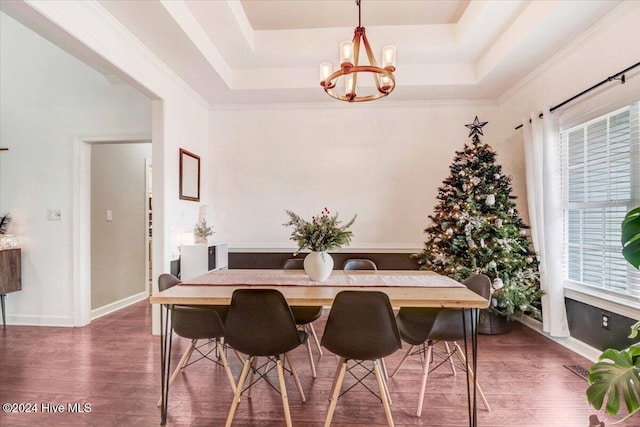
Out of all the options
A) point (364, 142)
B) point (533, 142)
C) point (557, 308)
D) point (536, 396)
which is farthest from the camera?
point (364, 142)

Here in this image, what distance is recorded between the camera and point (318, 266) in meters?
2.29

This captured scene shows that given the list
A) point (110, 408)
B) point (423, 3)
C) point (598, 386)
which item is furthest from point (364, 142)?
point (110, 408)

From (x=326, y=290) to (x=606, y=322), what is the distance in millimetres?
2406

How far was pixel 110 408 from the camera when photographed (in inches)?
82.3

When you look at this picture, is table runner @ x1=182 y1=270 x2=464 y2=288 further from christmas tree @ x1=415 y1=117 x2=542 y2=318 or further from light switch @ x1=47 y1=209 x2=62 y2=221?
light switch @ x1=47 y1=209 x2=62 y2=221

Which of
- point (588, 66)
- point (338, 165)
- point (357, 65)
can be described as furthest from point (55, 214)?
point (588, 66)

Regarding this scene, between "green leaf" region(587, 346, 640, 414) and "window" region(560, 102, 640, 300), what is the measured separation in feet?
3.81

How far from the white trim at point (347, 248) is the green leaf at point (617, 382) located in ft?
8.88

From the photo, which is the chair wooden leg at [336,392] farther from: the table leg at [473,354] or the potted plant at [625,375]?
the potted plant at [625,375]

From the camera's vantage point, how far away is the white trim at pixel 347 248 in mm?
4324

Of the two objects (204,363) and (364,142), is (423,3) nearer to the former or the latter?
(364,142)

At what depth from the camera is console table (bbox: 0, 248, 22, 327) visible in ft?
11.2

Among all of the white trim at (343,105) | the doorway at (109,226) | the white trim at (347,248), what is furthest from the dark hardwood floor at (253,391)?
the white trim at (343,105)

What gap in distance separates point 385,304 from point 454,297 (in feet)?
1.48
